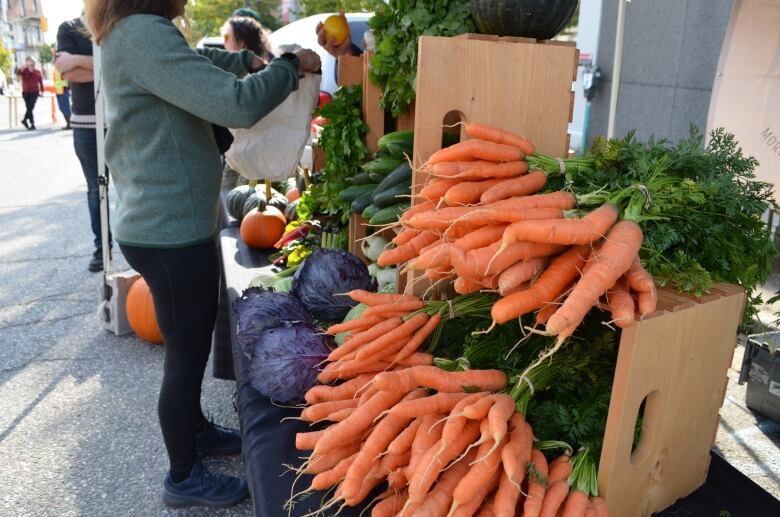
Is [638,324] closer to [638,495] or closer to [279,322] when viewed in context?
[638,495]

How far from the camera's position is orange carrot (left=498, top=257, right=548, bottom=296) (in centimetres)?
125

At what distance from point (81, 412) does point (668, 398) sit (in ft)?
9.19

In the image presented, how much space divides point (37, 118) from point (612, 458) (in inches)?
902

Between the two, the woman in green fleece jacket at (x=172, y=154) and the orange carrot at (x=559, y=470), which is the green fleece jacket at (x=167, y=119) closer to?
the woman in green fleece jacket at (x=172, y=154)

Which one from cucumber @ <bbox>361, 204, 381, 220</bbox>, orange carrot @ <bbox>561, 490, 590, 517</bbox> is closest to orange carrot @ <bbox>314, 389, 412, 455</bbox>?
orange carrot @ <bbox>561, 490, 590, 517</bbox>

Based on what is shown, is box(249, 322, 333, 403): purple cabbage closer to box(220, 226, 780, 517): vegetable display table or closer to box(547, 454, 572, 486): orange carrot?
box(220, 226, 780, 517): vegetable display table

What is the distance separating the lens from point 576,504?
48.5 inches

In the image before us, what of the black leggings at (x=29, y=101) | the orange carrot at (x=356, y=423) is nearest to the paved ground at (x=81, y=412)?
the orange carrot at (x=356, y=423)

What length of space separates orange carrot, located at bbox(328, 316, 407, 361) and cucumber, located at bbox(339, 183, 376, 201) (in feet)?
2.77

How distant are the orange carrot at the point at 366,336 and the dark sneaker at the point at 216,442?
3.70 feet

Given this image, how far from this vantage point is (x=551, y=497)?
1.24 meters

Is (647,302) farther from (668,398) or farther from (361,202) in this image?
(361,202)

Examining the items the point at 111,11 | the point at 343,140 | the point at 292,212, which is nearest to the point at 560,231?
the point at 111,11

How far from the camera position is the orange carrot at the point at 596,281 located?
1.17 meters
